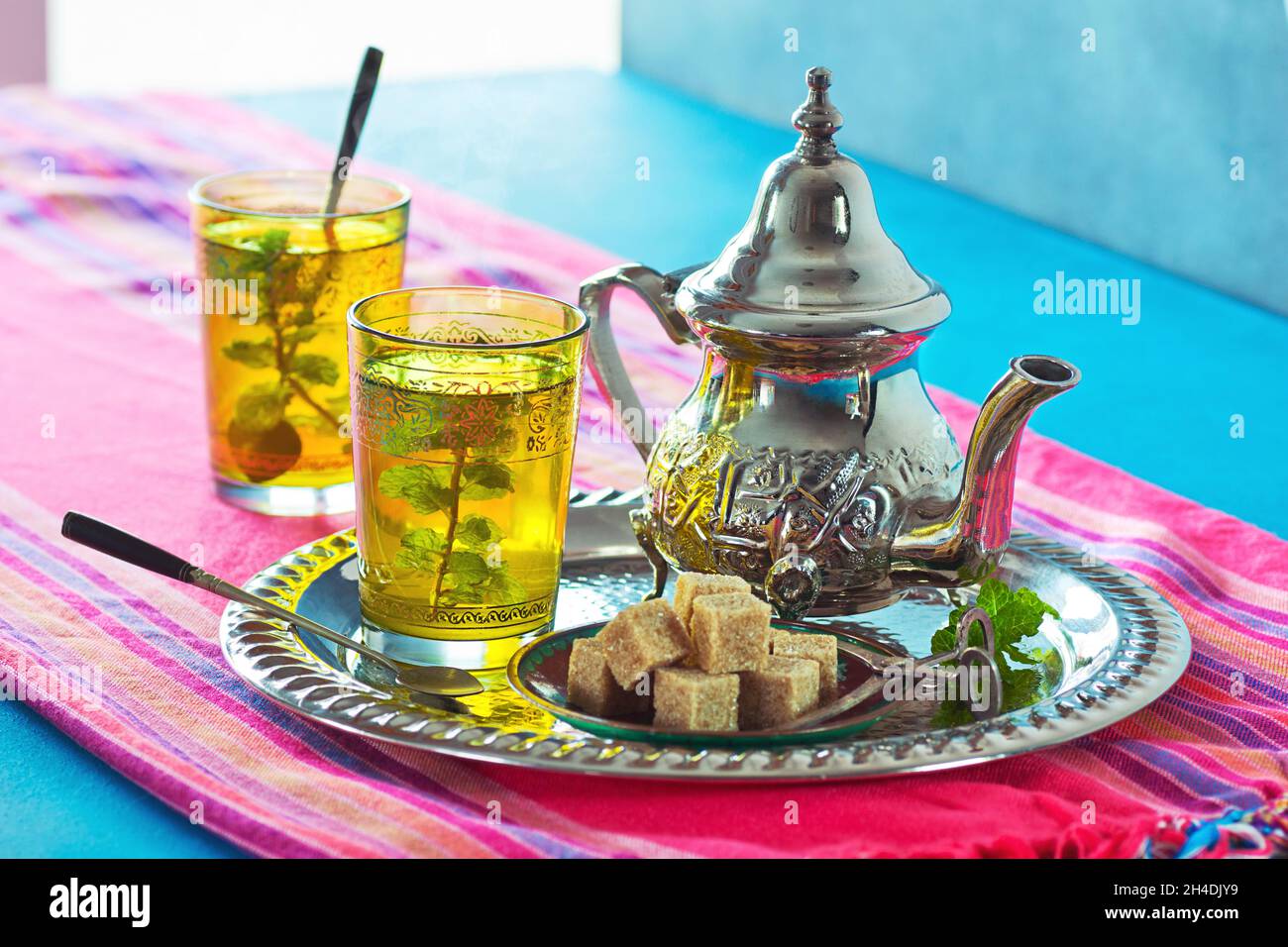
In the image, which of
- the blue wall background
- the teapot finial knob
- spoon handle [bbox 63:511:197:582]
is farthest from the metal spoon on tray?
the blue wall background

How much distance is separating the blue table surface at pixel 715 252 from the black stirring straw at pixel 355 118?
0.43 metres

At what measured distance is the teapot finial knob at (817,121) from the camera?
0.86 meters

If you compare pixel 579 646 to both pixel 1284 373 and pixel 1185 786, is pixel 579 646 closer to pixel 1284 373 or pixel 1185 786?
pixel 1185 786

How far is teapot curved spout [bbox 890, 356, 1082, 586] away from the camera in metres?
0.82

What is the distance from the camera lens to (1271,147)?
165 cm

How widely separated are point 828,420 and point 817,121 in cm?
16

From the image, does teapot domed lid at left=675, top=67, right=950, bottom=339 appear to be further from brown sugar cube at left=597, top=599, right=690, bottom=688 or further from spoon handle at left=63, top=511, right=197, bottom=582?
spoon handle at left=63, top=511, right=197, bottom=582

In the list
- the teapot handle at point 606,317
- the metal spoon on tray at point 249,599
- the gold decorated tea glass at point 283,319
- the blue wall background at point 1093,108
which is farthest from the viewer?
the blue wall background at point 1093,108

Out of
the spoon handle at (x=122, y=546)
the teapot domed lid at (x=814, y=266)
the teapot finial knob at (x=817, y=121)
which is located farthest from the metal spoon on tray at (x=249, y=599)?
the teapot finial knob at (x=817, y=121)

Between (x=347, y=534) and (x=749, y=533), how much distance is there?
0.27 meters

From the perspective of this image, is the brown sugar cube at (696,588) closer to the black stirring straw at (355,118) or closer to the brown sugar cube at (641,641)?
the brown sugar cube at (641,641)

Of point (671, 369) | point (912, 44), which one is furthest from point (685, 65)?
point (671, 369)

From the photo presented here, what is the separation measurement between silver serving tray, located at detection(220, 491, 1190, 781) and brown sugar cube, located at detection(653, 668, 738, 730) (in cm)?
1

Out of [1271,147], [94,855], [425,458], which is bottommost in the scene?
[94,855]
